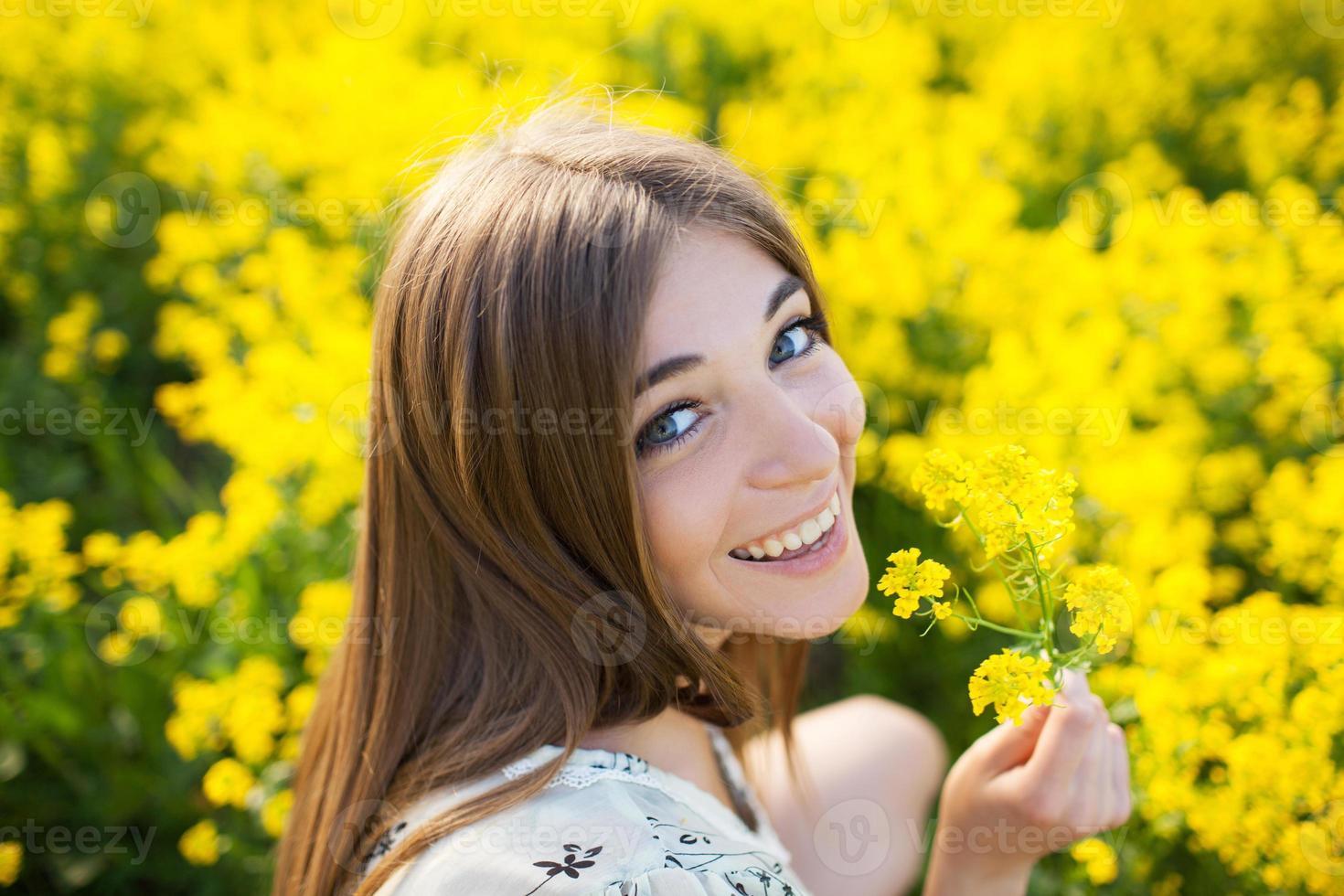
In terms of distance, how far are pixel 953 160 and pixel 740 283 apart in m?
1.83

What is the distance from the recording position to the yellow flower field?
5.52 feet

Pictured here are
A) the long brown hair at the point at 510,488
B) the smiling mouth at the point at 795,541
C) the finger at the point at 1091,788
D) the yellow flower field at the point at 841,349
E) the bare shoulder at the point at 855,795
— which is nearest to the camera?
the long brown hair at the point at 510,488

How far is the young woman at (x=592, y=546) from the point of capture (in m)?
1.08

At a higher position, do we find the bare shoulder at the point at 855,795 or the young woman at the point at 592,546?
the young woman at the point at 592,546

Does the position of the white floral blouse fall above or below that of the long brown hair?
below

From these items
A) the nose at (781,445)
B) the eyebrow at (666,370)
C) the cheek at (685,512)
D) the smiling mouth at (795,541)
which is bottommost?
the smiling mouth at (795,541)

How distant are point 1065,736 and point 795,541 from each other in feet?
1.50

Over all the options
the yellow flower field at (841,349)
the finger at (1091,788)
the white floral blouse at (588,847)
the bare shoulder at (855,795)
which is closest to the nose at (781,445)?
the yellow flower field at (841,349)

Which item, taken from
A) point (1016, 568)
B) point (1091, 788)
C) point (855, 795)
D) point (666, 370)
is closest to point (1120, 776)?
point (1091, 788)

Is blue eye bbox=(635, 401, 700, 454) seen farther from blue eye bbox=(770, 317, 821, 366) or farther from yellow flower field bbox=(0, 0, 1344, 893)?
yellow flower field bbox=(0, 0, 1344, 893)

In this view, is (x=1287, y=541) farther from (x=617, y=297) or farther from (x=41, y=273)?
(x=41, y=273)

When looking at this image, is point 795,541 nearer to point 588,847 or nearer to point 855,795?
point 588,847

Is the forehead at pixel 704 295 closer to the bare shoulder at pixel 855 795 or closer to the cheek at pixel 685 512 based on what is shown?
the cheek at pixel 685 512

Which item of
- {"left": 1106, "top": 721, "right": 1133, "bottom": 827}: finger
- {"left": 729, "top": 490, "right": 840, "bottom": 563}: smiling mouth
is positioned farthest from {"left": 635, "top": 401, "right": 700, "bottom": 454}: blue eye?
{"left": 1106, "top": 721, "right": 1133, "bottom": 827}: finger
